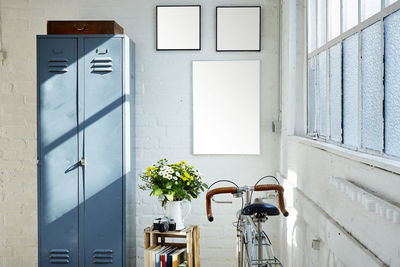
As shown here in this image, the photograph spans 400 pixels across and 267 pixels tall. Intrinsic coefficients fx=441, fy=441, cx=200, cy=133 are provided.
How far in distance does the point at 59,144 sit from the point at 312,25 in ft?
7.26

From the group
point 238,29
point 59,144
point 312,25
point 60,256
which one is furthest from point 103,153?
point 312,25

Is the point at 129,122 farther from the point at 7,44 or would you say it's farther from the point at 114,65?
the point at 7,44

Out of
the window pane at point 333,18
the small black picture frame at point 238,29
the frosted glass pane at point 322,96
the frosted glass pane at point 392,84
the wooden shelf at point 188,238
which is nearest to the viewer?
the frosted glass pane at point 392,84

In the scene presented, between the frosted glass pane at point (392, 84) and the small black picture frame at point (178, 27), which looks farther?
the small black picture frame at point (178, 27)

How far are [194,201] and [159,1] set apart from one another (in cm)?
188

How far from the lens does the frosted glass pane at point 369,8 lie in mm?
1904

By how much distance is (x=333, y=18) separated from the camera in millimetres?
2680

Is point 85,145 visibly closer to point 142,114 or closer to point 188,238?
point 142,114

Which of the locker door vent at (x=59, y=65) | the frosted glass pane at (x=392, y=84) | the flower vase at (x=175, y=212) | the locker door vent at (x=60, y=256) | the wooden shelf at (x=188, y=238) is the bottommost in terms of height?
the locker door vent at (x=60, y=256)

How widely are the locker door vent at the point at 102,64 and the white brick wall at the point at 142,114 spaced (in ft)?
1.67

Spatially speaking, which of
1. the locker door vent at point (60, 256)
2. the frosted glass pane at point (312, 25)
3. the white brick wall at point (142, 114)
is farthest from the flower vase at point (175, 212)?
the frosted glass pane at point (312, 25)

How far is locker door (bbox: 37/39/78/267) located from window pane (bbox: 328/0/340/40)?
2.04m

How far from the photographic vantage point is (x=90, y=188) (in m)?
3.64

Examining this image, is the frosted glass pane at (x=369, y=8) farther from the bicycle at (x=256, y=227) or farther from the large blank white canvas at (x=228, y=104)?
the large blank white canvas at (x=228, y=104)
